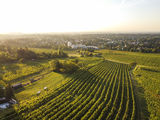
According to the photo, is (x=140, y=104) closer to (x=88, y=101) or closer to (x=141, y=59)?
(x=88, y=101)

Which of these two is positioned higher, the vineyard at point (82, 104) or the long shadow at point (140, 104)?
the vineyard at point (82, 104)

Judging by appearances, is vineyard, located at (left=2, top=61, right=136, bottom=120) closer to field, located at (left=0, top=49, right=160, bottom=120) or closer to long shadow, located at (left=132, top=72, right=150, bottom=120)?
field, located at (left=0, top=49, right=160, bottom=120)

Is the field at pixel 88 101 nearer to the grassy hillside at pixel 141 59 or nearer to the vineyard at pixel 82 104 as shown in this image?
the vineyard at pixel 82 104

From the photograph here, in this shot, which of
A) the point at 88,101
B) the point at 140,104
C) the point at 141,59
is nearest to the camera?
the point at 88,101

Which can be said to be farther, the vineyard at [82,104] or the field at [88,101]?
the field at [88,101]

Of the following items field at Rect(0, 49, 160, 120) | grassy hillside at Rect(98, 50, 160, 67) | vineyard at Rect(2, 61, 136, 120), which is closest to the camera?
vineyard at Rect(2, 61, 136, 120)

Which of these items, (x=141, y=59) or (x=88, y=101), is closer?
(x=88, y=101)

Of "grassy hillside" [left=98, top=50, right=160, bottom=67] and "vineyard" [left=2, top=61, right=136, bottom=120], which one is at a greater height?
"vineyard" [left=2, top=61, right=136, bottom=120]

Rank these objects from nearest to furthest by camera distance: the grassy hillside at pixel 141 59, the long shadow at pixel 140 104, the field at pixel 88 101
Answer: the field at pixel 88 101 < the long shadow at pixel 140 104 < the grassy hillside at pixel 141 59

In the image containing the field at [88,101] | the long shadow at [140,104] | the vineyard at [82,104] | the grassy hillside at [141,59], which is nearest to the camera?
the vineyard at [82,104]

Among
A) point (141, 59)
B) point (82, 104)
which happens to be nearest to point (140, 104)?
point (82, 104)

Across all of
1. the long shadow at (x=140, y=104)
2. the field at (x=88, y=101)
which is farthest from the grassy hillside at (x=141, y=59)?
the long shadow at (x=140, y=104)

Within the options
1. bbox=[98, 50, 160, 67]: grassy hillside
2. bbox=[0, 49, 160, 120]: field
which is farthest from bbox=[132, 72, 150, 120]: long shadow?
bbox=[98, 50, 160, 67]: grassy hillside
